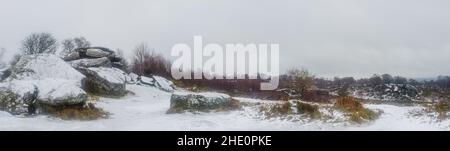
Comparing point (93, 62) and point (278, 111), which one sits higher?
point (93, 62)

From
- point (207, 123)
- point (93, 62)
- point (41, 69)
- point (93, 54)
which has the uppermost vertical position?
point (93, 54)

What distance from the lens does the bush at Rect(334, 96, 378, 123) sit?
13561mm

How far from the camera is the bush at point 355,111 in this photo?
13.6 meters

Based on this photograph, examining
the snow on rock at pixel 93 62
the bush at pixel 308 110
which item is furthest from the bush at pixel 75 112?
the snow on rock at pixel 93 62

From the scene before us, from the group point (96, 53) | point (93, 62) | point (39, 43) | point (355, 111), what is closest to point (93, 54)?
point (96, 53)

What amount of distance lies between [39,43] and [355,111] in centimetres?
4478

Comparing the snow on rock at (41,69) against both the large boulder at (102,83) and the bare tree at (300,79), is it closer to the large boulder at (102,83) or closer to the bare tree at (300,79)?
the large boulder at (102,83)

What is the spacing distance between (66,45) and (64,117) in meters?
43.1

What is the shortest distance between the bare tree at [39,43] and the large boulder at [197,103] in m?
39.0

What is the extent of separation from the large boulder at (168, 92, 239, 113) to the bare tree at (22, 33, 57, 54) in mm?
38994

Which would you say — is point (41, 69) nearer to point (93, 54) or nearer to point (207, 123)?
point (93, 54)

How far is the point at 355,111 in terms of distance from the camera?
14.2 meters

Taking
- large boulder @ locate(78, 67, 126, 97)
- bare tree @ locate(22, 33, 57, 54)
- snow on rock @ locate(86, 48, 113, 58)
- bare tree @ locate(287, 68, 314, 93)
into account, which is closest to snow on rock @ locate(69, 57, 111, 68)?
snow on rock @ locate(86, 48, 113, 58)
